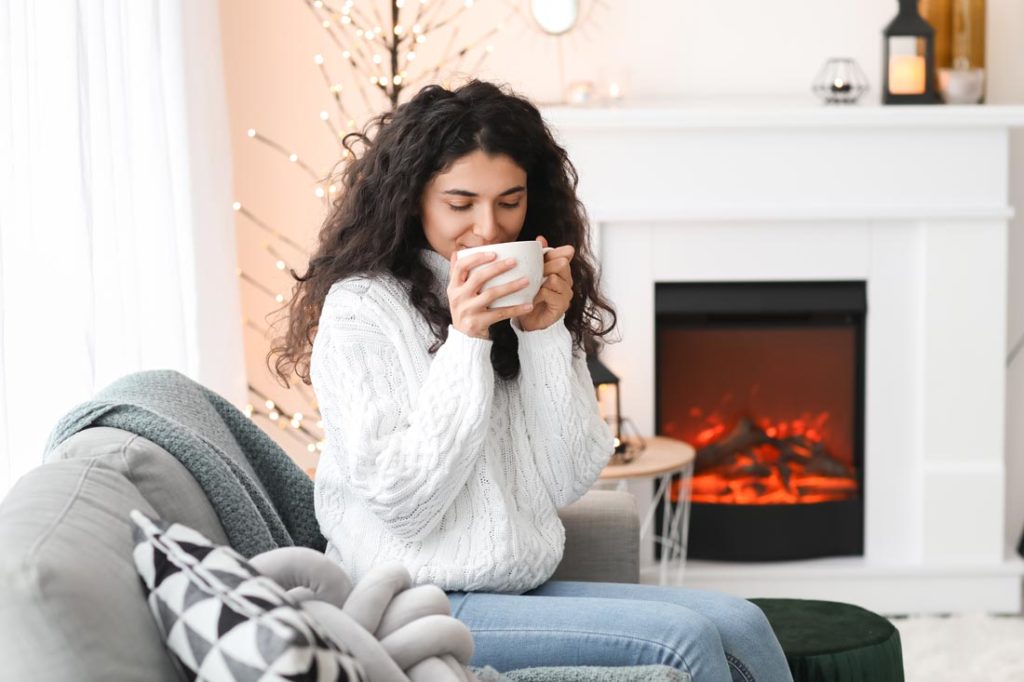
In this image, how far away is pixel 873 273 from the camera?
10.7ft

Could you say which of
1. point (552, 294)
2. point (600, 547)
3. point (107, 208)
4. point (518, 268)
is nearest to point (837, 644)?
point (600, 547)

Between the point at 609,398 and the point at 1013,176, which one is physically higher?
the point at 1013,176

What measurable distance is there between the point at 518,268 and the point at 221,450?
44 centimetres

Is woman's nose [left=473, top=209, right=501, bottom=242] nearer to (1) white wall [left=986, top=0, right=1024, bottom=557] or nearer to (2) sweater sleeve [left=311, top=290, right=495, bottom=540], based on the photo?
(2) sweater sleeve [left=311, top=290, right=495, bottom=540]

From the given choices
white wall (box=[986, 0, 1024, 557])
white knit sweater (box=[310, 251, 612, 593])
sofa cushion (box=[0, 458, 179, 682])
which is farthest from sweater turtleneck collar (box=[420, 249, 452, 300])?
white wall (box=[986, 0, 1024, 557])

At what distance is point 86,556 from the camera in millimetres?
1040

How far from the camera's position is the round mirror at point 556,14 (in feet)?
10.8

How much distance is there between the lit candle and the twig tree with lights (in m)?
0.99

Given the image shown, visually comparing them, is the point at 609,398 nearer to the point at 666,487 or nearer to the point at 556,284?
the point at 666,487

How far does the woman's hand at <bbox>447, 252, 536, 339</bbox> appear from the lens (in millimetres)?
1534

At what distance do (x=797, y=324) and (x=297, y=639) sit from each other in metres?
2.56

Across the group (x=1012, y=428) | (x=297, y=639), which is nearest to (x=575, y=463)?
(x=297, y=639)

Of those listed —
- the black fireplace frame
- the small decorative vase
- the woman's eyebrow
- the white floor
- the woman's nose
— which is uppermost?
the small decorative vase

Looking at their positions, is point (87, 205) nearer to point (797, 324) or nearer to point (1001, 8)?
point (797, 324)
